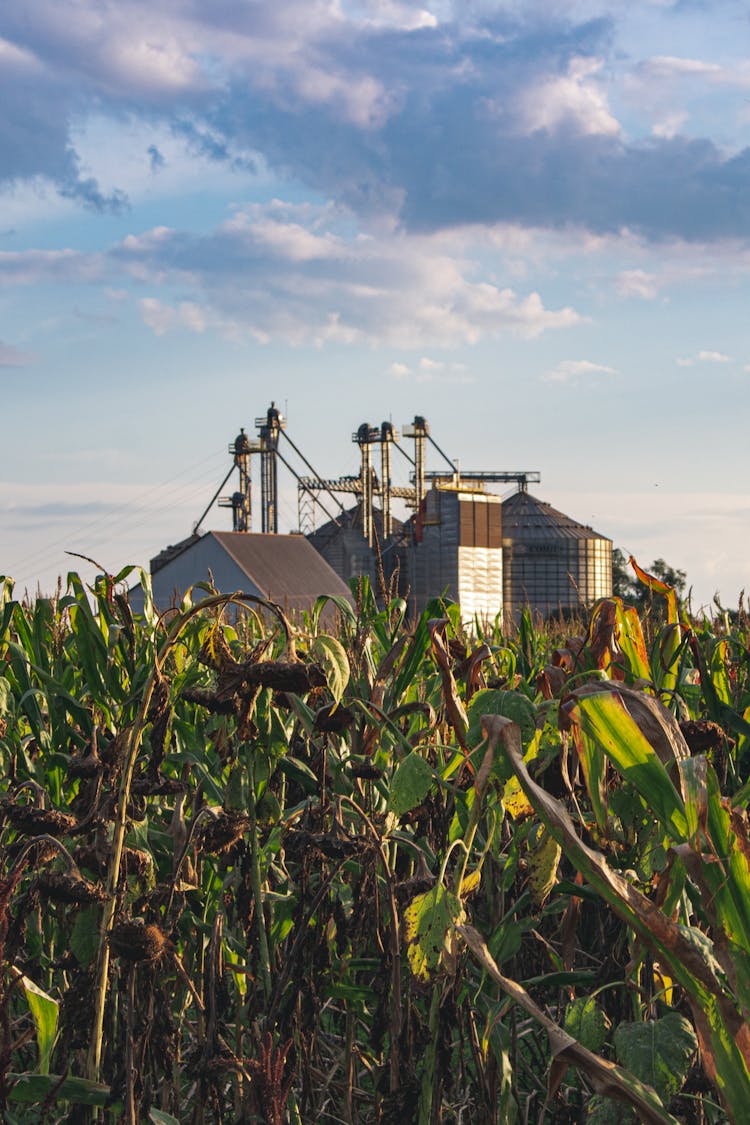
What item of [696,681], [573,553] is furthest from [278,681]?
[573,553]

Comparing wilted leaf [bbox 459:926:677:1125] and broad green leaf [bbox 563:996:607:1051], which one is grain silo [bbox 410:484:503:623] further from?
wilted leaf [bbox 459:926:677:1125]

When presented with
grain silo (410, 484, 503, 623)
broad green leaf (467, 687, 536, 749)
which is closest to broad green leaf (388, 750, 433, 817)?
broad green leaf (467, 687, 536, 749)

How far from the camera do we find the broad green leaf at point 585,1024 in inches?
76.9

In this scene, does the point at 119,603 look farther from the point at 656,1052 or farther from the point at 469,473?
the point at 469,473

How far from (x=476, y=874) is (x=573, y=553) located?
57.2 metres

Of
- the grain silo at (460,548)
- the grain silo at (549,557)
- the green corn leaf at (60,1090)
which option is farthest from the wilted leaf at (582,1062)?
the grain silo at (549,557)

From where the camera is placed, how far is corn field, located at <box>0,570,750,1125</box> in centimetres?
140

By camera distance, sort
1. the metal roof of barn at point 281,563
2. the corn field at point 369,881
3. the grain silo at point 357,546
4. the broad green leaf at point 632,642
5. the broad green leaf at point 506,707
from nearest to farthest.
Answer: the corn field at point 369,881 < the broad green leaf at point 506,707 < the broad green leaf at point 632,642 < the metal roof of barn at point 281,563 < the grain silo at point 357,546

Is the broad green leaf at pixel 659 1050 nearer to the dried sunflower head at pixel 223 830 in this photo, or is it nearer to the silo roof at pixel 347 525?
the dried sunflower head at pixel 223 830

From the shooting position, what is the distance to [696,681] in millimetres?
3990

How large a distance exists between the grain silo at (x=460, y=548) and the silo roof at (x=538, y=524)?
12.4ft

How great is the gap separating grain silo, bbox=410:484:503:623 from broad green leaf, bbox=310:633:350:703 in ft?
166

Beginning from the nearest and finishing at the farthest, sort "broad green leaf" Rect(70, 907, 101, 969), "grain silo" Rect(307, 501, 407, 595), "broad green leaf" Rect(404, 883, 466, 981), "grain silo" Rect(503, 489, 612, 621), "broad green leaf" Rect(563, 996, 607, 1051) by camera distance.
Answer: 1. "broad green leaf" Rect(404, 883, 466, 981)
2. "broad green leaf" Rect(563, 996, 607, 1051)
3. "broad green leaf" Rect(70, 907, 101, 969)
4. "grain silo" Rect(307, 501, 407, 595)
5. "grain silo" Rect(503, 489, 612, 621)

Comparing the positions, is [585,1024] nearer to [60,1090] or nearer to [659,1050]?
[659,1050]
